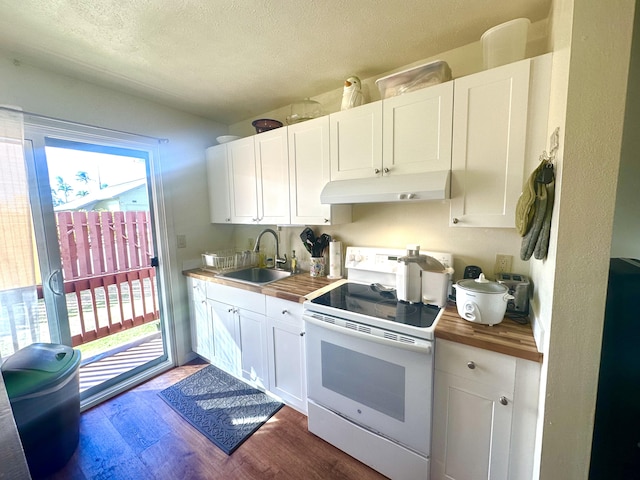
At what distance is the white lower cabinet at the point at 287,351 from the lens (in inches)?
70.1

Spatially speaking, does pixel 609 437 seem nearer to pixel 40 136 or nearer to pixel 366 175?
pixel 366 175

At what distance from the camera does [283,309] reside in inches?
71.8

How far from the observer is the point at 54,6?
4.02ft

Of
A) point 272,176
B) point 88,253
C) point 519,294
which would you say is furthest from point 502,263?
point 88,253

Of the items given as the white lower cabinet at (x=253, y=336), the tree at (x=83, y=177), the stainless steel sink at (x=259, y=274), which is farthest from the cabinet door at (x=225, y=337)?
the tree at (x=83, y=177)

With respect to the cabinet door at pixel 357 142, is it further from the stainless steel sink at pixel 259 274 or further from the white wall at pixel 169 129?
the white wall at pixel 169 129

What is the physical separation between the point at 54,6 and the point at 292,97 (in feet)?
4.87

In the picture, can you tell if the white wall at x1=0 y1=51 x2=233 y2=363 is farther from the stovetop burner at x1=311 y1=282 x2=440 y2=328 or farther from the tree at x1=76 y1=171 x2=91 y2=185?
the stovetop burner at x1=311 y1=282 x2=440 y2=328

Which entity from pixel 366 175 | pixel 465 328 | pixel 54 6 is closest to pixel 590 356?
pixel 465 328

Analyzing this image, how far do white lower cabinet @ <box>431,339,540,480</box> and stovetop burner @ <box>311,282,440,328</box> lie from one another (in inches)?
7.3

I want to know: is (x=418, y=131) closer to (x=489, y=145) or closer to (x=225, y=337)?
(x=489, y=145)

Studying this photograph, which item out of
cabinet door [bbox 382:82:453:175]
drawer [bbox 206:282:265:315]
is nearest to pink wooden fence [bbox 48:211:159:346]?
drawer [bbox 206:282:265:315]

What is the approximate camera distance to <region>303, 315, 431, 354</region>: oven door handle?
121 cm

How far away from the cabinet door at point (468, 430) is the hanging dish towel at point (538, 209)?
667 mm
